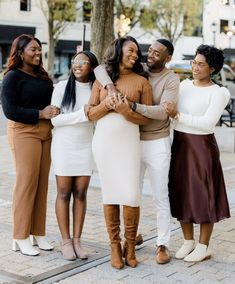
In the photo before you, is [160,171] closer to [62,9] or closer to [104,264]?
[104,264]

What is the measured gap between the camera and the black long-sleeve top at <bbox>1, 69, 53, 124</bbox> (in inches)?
205

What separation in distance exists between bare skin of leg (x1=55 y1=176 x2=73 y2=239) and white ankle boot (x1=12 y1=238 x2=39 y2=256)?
301 mm

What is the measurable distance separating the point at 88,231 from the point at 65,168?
49.8 inches

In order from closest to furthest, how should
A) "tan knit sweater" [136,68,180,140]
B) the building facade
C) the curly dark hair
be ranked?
"tan knit sweater" [136,68,180,140] < the curly dark hair < the building facade

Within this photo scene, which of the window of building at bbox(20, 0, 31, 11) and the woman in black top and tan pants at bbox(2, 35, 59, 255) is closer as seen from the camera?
the woman in black top and tan pants at bbox(2, 35, 59, 255)

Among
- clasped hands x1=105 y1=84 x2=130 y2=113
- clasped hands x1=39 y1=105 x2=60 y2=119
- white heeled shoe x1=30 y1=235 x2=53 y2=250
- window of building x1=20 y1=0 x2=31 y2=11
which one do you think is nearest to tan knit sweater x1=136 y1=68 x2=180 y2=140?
clasped hands x1=105 y1=84 x2=130 y2=113

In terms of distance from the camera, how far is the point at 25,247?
5438mm

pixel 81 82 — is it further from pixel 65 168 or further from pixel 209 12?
pixel 209 12

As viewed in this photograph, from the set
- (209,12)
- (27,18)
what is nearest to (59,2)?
(27,18)

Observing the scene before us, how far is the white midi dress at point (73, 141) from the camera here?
17.2 feet

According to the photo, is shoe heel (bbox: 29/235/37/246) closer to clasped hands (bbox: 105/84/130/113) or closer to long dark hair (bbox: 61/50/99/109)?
long dark hair (bbox: 61/50/99/109)

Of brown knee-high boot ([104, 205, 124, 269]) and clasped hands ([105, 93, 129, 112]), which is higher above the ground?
clasped hands ([105, 93, 129, 112])

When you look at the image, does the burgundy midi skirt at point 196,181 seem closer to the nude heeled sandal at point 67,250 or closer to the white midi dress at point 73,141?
the white midi dress at point 73,141

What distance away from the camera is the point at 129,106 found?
4.76m
